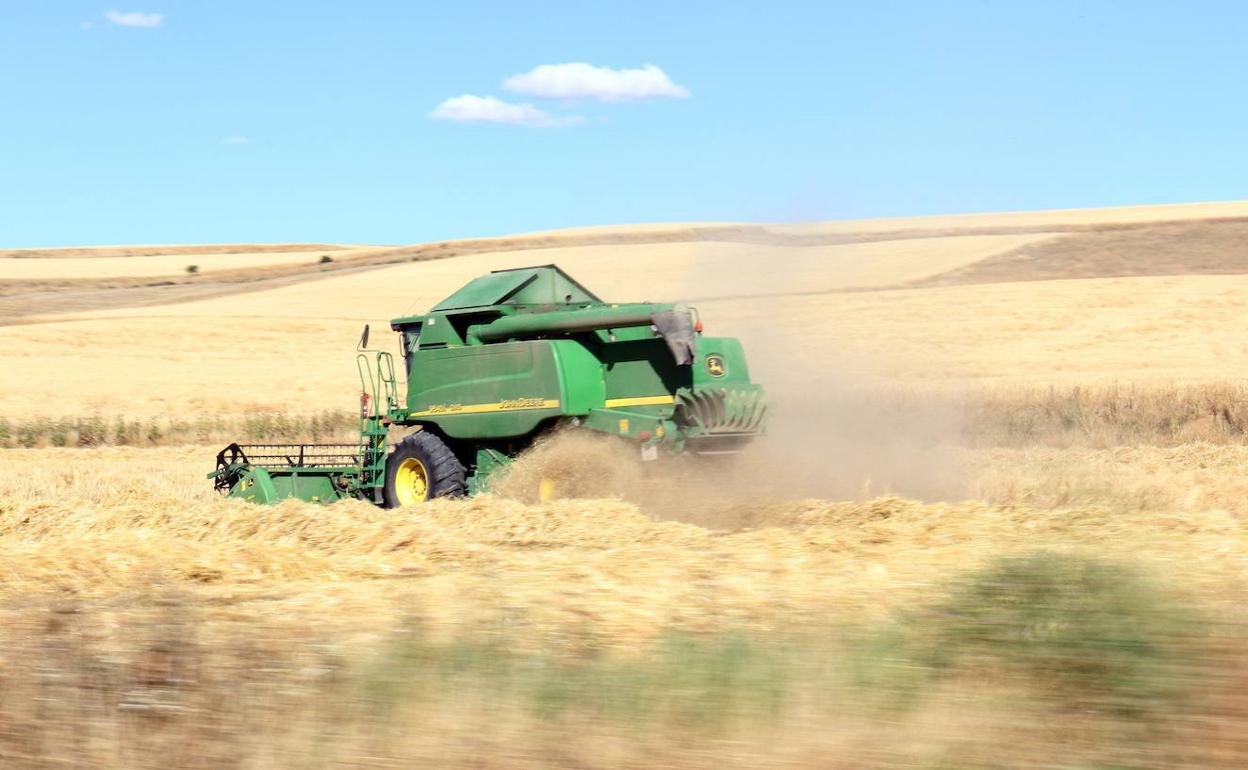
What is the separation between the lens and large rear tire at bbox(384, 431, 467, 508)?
14352 millimetres

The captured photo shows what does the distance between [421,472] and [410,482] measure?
209mm

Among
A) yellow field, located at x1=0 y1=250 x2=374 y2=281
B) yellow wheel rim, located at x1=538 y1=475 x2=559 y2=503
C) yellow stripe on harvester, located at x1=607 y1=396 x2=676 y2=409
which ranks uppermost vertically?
yellow field, located at x1=0 y1=250 x2=374 y2=281

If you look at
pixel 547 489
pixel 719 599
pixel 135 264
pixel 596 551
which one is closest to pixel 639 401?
pixel 547 489

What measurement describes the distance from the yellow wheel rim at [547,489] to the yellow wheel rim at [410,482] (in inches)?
84.3

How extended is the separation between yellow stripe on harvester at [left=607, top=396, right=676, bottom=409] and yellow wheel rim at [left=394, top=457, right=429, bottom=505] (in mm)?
2454

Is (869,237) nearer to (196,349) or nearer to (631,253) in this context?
(631,253)

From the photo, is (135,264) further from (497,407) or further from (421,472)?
(497,407)

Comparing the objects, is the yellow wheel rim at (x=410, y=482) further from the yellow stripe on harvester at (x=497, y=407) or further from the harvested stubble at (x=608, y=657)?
the harvested stubble at (x=608, y=657)

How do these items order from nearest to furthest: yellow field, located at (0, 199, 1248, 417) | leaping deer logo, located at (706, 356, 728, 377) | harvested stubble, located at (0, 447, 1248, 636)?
harvested stubble, located at (0, 447, 1248, 636) < leaping deer logo, located at (706, 356, 728, 377) < yellow field, located at (0, 199, 1248, 417)

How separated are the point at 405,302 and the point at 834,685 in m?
50.2

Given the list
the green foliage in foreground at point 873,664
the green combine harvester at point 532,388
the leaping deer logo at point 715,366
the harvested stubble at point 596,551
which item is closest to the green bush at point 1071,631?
the green foliage in foreground at point 873,664

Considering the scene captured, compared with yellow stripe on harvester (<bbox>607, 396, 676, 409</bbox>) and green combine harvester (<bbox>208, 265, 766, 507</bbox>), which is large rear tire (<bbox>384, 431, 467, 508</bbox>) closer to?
green combine harvester (<bbox>208, 265, 766, 507</bbox>)

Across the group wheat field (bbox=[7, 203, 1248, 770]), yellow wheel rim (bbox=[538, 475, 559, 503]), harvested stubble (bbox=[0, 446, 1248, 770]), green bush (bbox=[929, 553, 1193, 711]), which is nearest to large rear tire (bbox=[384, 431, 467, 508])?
wheat field (bbox=[7, 203, 1248, 770])

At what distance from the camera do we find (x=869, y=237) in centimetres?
6569
